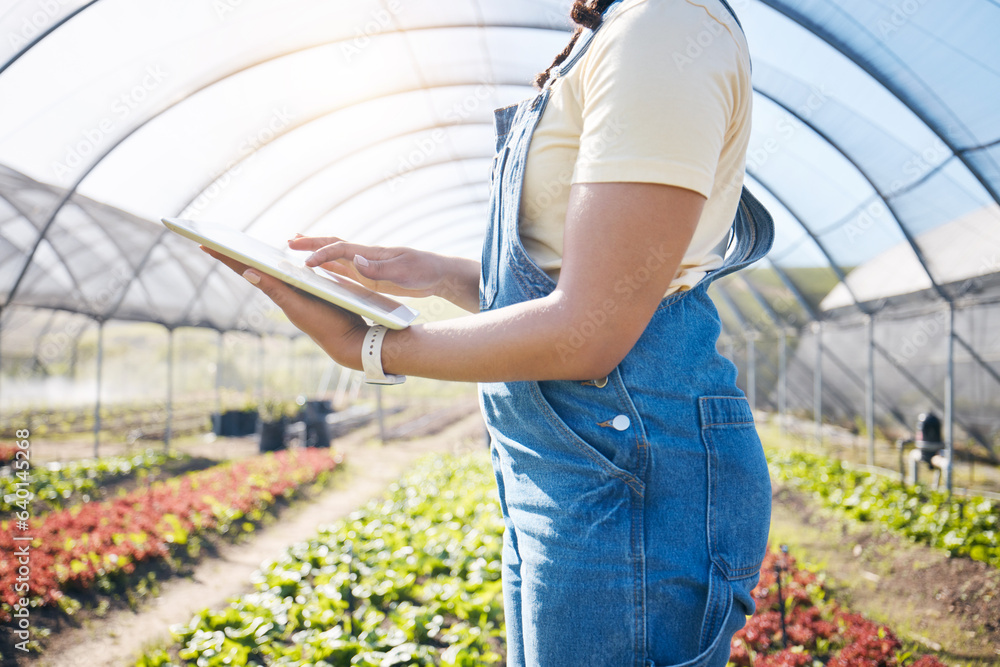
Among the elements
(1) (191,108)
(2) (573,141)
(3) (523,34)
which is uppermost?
(3) (523,34)

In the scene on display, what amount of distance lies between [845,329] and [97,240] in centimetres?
1115

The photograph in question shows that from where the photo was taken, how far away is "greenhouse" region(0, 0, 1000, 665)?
4.73 m

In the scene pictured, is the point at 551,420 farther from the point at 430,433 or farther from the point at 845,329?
the point at 430,433

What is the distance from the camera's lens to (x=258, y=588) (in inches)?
162

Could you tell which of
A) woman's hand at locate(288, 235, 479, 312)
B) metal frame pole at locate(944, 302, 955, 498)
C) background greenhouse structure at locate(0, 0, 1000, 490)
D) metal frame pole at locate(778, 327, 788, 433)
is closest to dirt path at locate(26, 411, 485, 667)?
woman's hand at locate(288, 235, 479, 312)

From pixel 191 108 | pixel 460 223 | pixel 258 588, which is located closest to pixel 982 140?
pixel 258 588

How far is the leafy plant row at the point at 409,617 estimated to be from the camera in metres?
2.87

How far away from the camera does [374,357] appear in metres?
0.85

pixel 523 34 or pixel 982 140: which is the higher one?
pixel 523 34

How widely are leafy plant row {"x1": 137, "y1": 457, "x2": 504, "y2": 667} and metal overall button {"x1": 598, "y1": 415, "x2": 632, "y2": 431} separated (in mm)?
2343

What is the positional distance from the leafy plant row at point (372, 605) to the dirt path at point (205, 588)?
0.49 meters

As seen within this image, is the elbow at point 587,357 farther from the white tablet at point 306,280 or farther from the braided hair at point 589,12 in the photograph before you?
the braided hair at point 589,12
